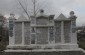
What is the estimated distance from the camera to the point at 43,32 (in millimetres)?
11727

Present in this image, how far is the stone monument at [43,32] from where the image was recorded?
11602 mm

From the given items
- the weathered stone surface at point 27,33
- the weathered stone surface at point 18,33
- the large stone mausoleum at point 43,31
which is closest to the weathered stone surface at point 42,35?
the large stone mausoleum at point 43,31

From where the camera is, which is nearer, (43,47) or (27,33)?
(43,47)

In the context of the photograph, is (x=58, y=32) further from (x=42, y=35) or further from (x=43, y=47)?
(x=43, y=47)

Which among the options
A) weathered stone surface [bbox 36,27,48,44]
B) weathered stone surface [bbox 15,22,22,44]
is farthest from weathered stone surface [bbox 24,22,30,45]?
weathered stone surface [bbox 36,27,48,44]

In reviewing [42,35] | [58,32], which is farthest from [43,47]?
[58,32]

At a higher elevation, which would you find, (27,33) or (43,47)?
(27,33)

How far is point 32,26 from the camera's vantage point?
11641 mm

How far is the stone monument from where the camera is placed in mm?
11602

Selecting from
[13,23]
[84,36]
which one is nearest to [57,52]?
[13,23]

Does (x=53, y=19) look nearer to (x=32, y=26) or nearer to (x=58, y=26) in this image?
(x=58, y=26)

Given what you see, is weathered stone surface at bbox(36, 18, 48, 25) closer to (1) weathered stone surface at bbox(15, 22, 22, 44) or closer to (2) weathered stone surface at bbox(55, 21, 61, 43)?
(2) weathered stone surface at bbox(55, 21, 61, 43)

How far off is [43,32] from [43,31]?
7 cm

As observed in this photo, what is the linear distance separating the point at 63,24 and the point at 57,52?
7.74ft
